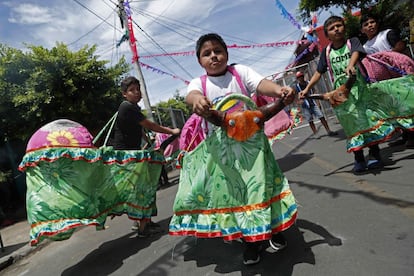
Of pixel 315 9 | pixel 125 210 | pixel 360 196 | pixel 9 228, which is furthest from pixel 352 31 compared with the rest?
pixel 9 228

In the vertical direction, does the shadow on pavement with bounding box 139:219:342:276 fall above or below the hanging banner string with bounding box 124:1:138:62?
below

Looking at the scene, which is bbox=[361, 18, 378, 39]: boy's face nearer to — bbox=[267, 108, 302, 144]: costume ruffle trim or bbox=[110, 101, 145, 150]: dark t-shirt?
bbox=[267, 108, 302, 144]: costume ruffle trim

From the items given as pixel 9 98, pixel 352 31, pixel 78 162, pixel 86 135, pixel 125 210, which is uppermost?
pixel 352 31

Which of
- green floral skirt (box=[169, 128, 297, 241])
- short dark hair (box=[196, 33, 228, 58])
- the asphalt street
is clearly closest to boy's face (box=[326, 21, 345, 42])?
the asphalt street

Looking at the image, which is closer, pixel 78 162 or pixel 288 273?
pixel 288 273

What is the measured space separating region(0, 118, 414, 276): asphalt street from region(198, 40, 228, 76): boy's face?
143 cm

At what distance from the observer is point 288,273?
1.94m

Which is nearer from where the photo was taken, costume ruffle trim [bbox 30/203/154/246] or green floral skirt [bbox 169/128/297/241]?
green floral skirt [bbox 169/128/297/241]

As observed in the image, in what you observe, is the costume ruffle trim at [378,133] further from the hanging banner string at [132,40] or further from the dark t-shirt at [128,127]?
the hanging banner string at [132,40]

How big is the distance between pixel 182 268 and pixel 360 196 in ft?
5.71

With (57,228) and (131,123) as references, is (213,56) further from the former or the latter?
(57,228)

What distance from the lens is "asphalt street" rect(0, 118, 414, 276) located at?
196 centimetres

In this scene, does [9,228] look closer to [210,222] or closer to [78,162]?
[78,162]

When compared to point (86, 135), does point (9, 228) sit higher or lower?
lower
